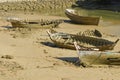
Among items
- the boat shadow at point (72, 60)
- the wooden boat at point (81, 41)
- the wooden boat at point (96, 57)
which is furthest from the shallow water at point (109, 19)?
the wooden boat at point (96, 57)

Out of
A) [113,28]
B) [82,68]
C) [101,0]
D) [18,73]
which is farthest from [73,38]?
[101,0]

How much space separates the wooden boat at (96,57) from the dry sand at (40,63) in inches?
9.6

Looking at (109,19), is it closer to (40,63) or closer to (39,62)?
(39,62)

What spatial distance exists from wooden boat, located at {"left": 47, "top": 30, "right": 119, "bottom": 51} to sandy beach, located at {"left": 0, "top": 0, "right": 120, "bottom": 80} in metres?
0.30

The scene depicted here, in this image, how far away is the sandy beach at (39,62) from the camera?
1395 cm

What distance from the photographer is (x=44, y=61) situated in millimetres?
15969

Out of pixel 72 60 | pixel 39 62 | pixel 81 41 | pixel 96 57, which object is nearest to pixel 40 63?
pixel 39 62

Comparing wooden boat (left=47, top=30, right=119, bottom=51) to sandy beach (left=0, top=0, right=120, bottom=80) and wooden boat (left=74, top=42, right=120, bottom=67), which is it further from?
wooden boat (left=74, top=42, right=120, bottom=67)

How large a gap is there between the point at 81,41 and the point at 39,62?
4.39 meters

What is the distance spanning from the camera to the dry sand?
13930mm

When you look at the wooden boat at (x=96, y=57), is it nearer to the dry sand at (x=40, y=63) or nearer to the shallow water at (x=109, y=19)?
the dry sand at (x=40, y=63)

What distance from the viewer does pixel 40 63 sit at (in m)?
15.6

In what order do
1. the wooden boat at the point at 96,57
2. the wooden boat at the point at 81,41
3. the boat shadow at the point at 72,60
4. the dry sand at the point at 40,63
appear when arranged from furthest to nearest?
the wooden boat at the point at 81,41
the boat shadow at the point at 72,60
the wooden boat at the point at 96,57
the dry sand at the point at 40,63

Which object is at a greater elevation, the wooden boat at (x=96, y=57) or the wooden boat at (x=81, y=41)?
the wooden boat at (x=96, y=57)
